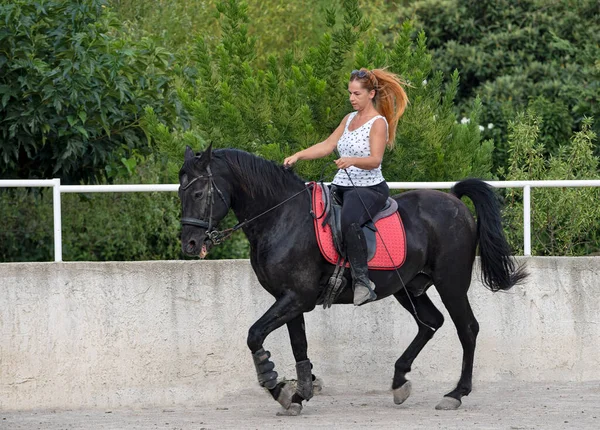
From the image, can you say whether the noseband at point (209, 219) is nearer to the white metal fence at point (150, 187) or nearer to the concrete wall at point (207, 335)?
the white metal fence at point (150, 187)

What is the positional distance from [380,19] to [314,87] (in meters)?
11.5

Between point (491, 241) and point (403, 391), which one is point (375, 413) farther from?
point (491, 241)

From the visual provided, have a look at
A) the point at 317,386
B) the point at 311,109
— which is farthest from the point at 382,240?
the point at 311,109

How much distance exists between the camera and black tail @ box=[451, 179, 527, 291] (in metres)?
8.02

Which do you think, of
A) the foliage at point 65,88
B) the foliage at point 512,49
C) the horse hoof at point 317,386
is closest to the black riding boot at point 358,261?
the horse hoof at point 317,386

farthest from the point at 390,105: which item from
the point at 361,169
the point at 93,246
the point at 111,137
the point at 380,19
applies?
the point at 380,19

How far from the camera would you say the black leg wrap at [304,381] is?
768cm

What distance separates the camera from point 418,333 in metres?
8.19

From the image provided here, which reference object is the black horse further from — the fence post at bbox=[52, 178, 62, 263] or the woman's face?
the fence post at bbox=[52, 178, 62, 263]

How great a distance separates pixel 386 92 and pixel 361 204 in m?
0.83

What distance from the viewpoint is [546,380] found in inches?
348

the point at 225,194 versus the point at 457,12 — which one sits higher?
the point at 457,12

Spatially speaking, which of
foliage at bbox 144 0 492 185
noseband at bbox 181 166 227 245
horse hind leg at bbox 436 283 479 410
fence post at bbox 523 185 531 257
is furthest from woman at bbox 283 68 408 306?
foliage at bbox 144 0 492 185

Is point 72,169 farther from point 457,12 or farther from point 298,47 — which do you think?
point 457,12
